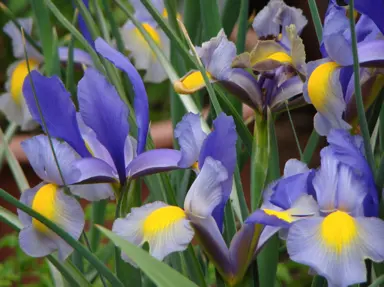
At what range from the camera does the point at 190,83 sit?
606mm

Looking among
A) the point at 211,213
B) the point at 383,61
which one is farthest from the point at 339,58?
the point at 211,213

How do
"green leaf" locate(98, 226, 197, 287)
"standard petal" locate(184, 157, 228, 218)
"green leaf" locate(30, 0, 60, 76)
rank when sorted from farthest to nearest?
"green leaf" locate(30, 0, 60, 76) < "standard petal" locate(184, 157, 228, 218) < "green leaf" locate(98, 226, 197, 287)

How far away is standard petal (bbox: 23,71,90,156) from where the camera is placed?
0.55 m

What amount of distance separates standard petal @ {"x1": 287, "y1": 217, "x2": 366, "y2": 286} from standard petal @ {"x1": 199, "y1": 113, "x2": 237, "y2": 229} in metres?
0.09

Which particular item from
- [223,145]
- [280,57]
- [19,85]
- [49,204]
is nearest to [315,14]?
[280,57]

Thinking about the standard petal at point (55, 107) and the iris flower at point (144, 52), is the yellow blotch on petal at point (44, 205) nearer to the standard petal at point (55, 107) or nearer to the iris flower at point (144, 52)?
the standard petal at point (55, 107)

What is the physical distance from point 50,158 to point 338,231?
23cm

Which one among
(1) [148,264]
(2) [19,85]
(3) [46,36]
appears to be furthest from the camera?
(2) [19,85]

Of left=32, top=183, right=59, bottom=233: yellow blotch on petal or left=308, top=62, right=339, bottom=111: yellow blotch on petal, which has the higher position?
left=308, top=62, right=339, bottom=111: yellow blotch on petal

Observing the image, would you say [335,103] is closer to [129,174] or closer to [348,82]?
[348,82]

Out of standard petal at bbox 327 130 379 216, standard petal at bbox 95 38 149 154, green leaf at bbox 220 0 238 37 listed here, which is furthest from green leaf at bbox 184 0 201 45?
standard petal at bbox 327 130 379 216

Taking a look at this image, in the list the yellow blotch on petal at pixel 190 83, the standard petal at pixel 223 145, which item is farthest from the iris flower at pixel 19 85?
the standard petal at pixel 223 145

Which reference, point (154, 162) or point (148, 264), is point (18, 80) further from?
point (148, 264)

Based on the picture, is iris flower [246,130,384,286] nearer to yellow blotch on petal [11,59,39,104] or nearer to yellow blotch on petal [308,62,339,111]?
yellow blotch on petal [308,62,339,111]
